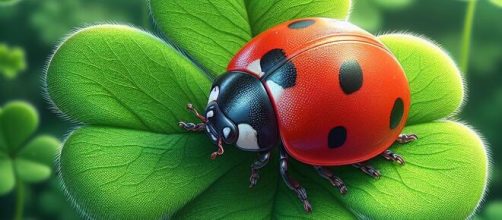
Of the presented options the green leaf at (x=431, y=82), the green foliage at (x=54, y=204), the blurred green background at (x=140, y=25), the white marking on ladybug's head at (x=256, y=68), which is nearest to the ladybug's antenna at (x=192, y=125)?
the white marking on ladybug's head at (x=256, y=68)

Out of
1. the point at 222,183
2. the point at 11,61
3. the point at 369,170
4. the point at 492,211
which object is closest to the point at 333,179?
the point at 369,170

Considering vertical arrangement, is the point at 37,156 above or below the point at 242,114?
below

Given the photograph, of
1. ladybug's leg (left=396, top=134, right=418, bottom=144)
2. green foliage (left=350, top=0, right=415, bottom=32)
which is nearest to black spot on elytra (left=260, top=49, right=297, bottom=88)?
ladybug's leg (left=396, top=134, right=418, bottom=144)

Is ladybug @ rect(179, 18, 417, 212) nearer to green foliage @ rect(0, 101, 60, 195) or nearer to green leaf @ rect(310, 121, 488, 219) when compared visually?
green leaf @ rect(310, 121, 488, 219)

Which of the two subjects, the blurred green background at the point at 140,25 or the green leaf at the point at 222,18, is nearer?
the green leaf at the point at 222,18

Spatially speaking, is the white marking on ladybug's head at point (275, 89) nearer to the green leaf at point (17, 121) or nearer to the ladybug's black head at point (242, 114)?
the ladybug's black head at point (242, 114)

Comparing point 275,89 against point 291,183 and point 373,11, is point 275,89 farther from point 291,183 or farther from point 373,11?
point 373,11
